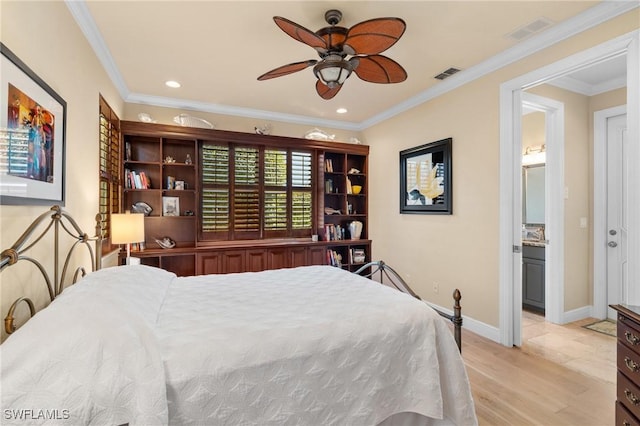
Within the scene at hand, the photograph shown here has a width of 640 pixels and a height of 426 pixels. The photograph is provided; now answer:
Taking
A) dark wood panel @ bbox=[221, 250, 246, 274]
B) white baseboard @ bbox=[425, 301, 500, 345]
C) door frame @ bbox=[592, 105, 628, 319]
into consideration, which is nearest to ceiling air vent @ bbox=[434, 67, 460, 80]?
door frame @ bbox=[592, 105, 628, 319]

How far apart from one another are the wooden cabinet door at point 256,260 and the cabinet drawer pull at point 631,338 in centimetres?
361

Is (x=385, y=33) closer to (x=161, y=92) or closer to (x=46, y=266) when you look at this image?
(x=46, y=266)

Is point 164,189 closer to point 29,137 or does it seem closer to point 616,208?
point 29,137

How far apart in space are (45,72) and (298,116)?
11.4 ft

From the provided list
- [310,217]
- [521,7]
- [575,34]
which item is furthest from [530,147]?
[310,217]

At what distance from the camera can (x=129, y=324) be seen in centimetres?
124

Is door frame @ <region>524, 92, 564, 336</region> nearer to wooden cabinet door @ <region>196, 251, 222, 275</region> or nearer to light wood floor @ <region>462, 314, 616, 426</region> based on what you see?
light wood floor @ <region>462, 314, 616, 426</region>

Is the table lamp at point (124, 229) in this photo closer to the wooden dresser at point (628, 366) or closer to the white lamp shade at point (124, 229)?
the white lamp shade at point (124, 229)

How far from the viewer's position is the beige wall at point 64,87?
4.52 feet

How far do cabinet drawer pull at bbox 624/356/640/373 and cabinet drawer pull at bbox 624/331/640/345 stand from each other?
0.31 feet

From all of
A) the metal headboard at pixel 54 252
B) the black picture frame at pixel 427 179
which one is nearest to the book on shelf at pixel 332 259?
the black picture frame at pixel 427 179

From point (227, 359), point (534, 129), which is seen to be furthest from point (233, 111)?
→ point (534, 129)

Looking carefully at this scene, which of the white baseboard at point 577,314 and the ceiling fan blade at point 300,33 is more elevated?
the ceiling fan blade at point 300,33

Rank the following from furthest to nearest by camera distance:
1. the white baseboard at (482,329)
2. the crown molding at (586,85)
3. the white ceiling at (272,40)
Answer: the crown molding at (586,85)
the white baseboard at (482,329)
the white ceiling at (272,40)
